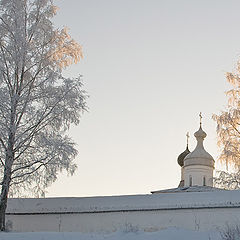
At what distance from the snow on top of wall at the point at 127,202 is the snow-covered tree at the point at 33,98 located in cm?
294

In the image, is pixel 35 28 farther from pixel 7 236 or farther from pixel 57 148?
pixel 7 236

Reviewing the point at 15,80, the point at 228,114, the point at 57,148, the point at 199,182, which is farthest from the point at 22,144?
the point at 199,182

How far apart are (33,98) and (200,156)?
15259 millimetres

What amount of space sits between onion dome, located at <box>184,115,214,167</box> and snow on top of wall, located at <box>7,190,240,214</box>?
12.0m

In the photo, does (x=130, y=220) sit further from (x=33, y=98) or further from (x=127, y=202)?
(x=33, y=98)

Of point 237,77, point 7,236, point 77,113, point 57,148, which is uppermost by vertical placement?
point 237,77

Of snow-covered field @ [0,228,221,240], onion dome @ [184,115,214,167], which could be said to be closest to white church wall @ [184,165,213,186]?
onion dome @ [184,115,214,167]

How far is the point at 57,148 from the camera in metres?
16.6

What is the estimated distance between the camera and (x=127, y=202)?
18.8 m

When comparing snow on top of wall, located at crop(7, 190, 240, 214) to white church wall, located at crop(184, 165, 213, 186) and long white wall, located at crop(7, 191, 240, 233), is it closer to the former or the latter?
long white wall, located at crop(7, 191, 240, 233)

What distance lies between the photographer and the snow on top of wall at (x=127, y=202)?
686 inches

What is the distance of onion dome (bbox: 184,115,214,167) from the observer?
30375 millimetres

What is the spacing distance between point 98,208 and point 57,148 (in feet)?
11.3

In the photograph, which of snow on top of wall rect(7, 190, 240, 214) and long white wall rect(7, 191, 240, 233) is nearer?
long white wall rect(7, 191, 240, 233)
